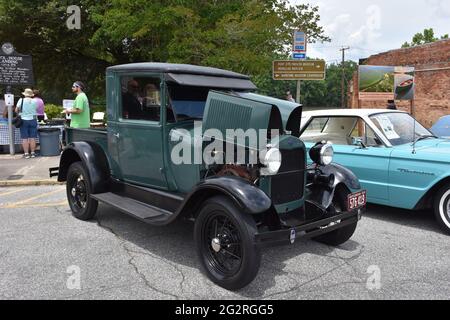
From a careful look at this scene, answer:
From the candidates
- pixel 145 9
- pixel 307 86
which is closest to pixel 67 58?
pixel 145 9

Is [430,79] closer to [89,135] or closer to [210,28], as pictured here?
[210,28]

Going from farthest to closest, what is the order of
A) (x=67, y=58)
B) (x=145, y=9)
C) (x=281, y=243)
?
(x=67, y=58) < (x=145, y=9) < (x=281, y=243)

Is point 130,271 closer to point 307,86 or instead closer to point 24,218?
point 24,218

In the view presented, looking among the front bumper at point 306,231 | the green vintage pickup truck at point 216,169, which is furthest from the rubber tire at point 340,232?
the front bumper at point 306,231

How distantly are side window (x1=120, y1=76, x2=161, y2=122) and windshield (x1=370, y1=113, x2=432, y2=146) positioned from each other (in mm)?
3166

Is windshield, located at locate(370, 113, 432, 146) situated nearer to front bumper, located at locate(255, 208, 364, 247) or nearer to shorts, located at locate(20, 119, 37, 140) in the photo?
front bumper, located at locate(255, 208, 364, 247)

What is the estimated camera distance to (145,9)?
1070 centimetres

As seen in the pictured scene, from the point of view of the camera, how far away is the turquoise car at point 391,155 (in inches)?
195

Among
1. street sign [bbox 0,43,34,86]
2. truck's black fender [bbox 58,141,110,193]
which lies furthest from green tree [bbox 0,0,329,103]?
truck's black fender [bbox 58,141,110,193]

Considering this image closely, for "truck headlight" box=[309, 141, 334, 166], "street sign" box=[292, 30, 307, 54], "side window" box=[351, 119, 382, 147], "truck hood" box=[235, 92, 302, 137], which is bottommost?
"truck headlight" box=[309, 141, 334, 166]

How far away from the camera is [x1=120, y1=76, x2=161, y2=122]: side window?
14.4 ft

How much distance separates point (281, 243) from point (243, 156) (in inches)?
35.5
